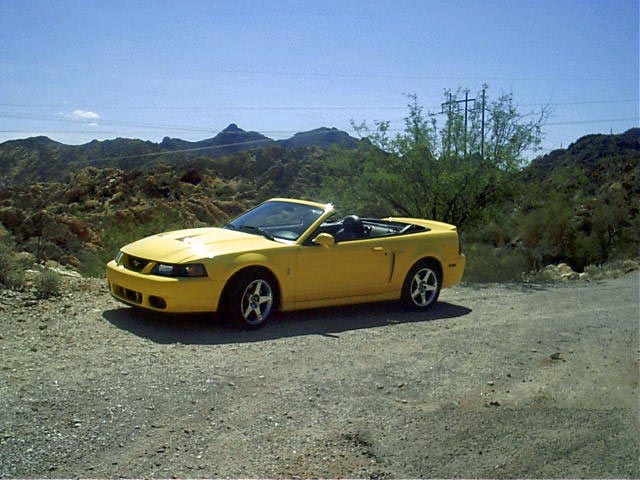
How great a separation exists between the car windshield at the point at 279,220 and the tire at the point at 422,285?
1581 mm

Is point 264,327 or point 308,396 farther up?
point 264,327

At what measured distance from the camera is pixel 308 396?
583 cm

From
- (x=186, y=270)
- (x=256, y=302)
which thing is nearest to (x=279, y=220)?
(x=256, y=302)

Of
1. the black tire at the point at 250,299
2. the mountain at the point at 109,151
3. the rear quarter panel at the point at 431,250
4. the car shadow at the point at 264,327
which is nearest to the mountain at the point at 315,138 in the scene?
the mountain at the point at 109,151

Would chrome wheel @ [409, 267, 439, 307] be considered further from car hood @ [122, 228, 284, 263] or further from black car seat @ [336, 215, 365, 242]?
car hood @ [122, 228, 284, 263]

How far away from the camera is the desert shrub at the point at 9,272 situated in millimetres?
9492

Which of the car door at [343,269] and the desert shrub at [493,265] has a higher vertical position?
the car door at [343,269]

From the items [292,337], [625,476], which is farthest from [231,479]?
[292,337]

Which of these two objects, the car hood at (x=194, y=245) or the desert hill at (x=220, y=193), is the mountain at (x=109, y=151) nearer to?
the desert hill at (x=220, y=193)

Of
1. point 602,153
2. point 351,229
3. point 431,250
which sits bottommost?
point 431,250

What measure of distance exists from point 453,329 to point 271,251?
2.29 meters

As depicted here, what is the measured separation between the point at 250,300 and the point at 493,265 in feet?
51.3

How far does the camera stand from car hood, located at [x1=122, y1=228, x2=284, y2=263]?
818 centimetres

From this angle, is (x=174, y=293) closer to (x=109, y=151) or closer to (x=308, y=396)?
(x=308, y=396)
